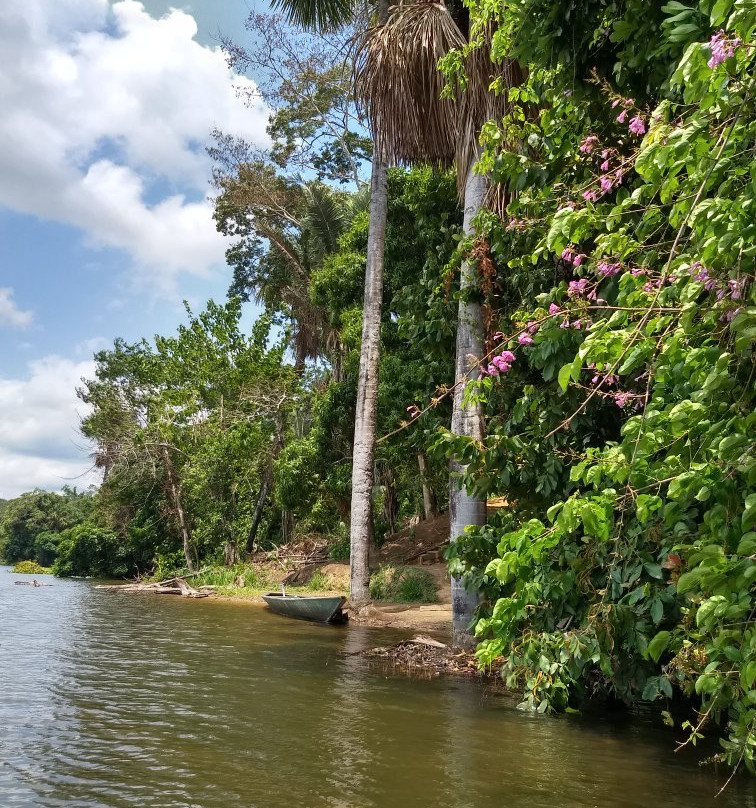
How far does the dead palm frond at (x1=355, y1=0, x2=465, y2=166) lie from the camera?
352 inches

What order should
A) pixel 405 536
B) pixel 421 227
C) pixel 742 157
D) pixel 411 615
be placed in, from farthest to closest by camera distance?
pixel 405 536
pixel 411 615
pixel 421 227
pixel 742 157

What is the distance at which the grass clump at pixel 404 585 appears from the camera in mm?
16719

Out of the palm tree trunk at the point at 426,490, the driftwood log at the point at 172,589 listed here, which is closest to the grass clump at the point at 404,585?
the palm tree trunk at the point at 426,490

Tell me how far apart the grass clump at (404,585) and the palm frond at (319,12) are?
1268 centimetres

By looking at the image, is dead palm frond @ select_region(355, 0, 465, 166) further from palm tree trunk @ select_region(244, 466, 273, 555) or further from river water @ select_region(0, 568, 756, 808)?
palm tree trunk @ select_region(244, 466, 273, 555)

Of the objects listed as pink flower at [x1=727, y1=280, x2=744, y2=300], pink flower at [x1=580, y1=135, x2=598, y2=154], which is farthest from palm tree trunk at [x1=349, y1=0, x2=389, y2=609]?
pink flower at [x1=727, y1=280, x2=744, y2=300]

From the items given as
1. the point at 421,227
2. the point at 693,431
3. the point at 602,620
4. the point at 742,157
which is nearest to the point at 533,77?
the point at 742,157

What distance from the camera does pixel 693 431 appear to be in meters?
3.02

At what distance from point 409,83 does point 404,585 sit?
38.5 feet

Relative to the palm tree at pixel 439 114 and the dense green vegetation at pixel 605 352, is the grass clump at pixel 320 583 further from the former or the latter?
the palm tree at pixel 439 114

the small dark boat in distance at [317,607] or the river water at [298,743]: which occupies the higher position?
the small dark boat in distance at [317,607]

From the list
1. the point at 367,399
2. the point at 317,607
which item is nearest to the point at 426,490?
the point at 367,399

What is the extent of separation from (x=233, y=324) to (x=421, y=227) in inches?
649

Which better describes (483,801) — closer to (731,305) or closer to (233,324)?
(731,305)
